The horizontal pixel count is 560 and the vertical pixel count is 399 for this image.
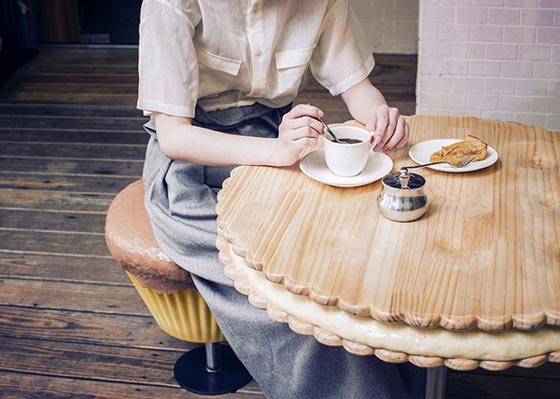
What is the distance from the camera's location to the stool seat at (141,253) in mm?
1884

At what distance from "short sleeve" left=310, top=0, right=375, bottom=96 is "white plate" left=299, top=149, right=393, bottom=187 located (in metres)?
0.33

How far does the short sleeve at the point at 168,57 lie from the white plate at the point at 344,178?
0.28 meters

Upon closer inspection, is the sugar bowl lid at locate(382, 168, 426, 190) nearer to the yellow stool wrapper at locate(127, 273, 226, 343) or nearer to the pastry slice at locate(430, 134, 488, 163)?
the pastry slice at locate(430, 134, 488, 163)

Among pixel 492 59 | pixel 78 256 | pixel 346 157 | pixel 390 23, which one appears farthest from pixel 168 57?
pixel 390 23

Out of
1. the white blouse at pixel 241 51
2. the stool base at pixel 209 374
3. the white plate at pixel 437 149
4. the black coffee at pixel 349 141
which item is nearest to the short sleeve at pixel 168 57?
the white blouse at pixel 241 51

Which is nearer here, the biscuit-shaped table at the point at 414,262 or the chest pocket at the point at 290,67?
the biscuit-shaped table at the point at 414,262

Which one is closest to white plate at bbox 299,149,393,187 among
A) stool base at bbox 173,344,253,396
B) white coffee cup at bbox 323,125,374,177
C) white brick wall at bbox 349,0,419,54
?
white coffee cup at bbox 323,125,374,177

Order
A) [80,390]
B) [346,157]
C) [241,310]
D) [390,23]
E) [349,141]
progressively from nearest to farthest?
1. [346,157]
2. [349,141]
3. [241,310]
4. [80,390]
5. [390,23]

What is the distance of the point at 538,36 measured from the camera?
3307mm

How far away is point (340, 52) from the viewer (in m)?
1.93

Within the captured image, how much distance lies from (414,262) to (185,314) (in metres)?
0.91

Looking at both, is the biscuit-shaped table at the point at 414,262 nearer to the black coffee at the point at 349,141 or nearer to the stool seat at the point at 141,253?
the black coffee at the point at 349,141

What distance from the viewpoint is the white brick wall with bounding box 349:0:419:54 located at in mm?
5156

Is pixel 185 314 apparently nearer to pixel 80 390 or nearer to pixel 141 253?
pixel 141 253
